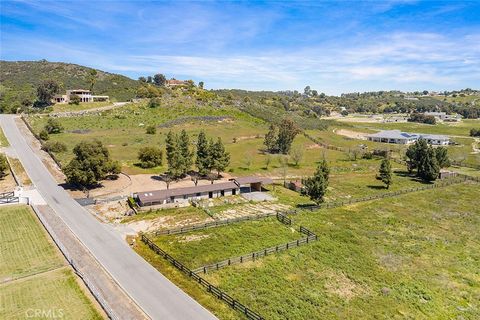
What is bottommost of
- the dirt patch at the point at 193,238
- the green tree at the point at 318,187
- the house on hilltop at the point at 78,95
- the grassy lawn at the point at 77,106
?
the dirt patch at the point at 193,238

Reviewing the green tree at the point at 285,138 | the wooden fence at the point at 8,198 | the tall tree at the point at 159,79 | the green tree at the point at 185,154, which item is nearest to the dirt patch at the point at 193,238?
the green tree at the point at 185,154

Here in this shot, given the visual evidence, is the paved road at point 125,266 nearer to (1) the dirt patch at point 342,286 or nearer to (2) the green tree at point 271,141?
(1) the dirt patch at point 342,286

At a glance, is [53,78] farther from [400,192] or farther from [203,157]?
[400,192]

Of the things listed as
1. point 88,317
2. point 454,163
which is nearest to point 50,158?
point 88,317

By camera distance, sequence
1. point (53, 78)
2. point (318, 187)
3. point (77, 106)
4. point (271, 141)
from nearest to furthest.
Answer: point (318, 187) → point (271, 141) → point (77, 106) → point (53, 78)

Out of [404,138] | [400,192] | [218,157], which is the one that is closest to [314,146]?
[404,138]

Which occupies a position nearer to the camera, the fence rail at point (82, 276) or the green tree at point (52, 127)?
the fence rail at point (82, 276)
